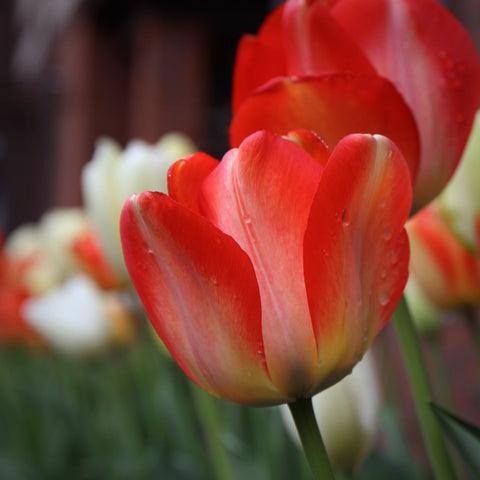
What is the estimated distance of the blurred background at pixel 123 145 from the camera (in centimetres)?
89

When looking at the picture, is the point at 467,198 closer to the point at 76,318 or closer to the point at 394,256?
the point at 394,256

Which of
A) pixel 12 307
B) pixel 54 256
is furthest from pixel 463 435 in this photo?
pixel 12 307

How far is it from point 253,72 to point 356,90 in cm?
6

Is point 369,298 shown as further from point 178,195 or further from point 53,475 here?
point 53,475

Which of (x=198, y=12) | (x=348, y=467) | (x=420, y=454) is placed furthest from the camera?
(x=198, y=12)

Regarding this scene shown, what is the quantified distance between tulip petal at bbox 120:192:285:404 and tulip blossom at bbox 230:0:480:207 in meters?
0.08

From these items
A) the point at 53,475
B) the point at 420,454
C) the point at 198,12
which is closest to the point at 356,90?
the point at 53,475

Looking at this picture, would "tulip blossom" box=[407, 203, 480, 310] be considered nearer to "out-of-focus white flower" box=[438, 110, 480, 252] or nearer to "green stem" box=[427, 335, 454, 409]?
"out-of-focus white flower" box=[438, 110, 480, 252]

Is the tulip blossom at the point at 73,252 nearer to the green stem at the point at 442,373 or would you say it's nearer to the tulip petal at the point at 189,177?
the green stem at the point at 442,373

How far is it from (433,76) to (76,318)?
30.8 inches

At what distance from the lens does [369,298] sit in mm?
242

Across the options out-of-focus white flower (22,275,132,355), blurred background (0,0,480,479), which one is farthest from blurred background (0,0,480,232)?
out-of-focus white flower (22,275,132,355)

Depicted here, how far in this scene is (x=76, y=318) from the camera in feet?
3.24

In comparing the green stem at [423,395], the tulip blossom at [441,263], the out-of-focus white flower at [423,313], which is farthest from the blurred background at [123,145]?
the green stem at [423,395]
